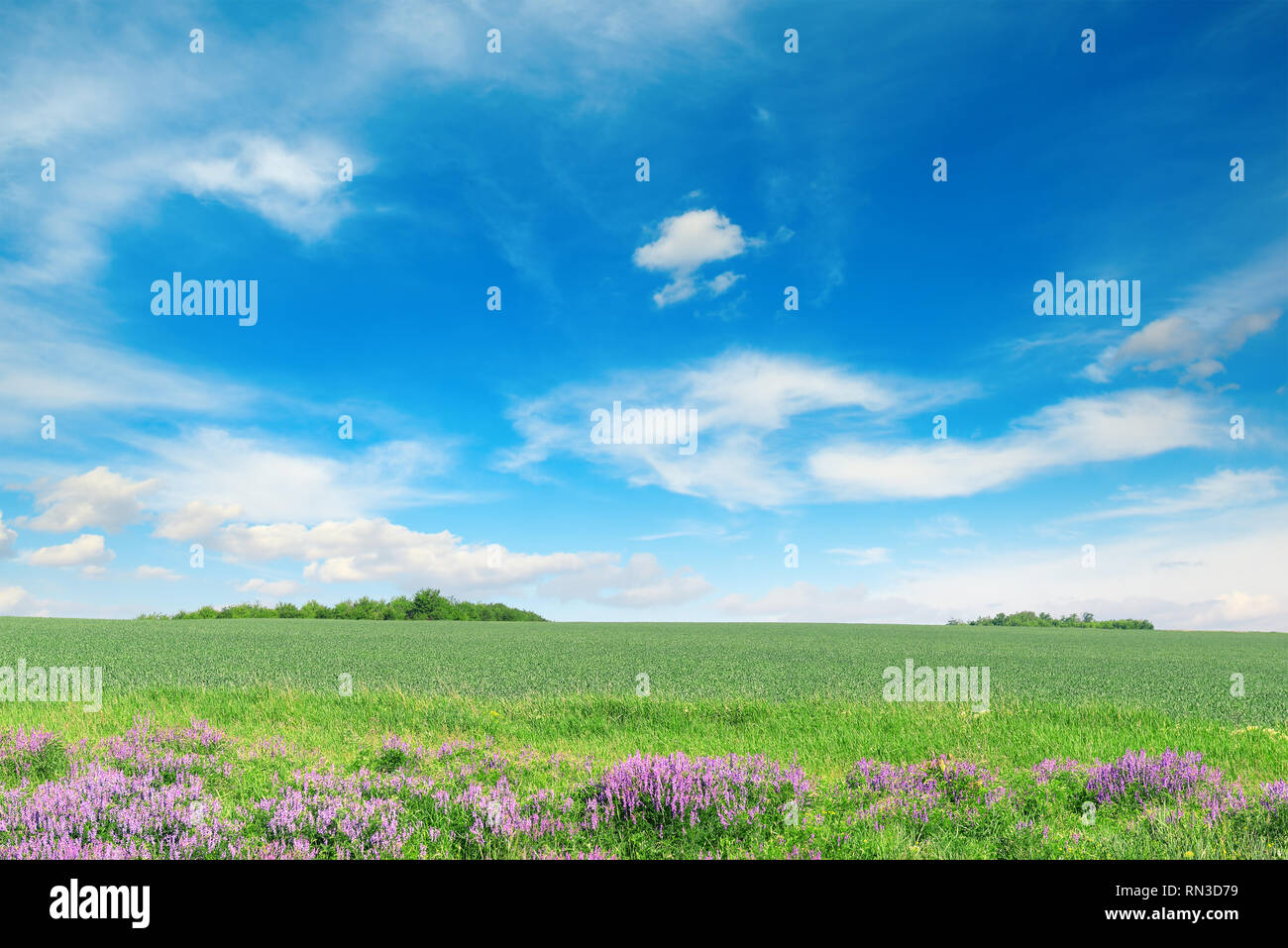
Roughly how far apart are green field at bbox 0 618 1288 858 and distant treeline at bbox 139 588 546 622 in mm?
67213

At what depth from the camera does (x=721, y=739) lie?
1091cm

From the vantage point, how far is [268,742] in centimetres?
963

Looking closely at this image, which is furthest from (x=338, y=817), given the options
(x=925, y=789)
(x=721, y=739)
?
(x=721, y=739)

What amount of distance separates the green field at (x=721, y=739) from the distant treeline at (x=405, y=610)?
67213 mm

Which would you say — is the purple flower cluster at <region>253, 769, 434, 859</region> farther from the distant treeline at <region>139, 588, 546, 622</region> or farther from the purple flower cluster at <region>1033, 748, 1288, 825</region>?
the distant treeline at <region>139, 588, 546, 622</region>

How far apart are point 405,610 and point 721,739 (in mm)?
89686

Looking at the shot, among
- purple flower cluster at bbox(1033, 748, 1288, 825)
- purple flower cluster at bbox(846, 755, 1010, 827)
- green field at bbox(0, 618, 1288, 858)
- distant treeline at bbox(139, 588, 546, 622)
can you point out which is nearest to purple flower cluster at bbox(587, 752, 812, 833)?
green field at bbox(0, 618, 1288, 858)

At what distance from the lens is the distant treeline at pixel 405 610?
3501 inches

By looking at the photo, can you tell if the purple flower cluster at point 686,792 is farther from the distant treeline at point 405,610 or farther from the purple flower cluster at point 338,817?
the distant treeline at point 405,610

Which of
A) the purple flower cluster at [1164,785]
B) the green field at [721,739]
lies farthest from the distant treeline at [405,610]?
the purple flower cluster at [1164,785]

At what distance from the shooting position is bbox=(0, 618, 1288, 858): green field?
6.10 meters

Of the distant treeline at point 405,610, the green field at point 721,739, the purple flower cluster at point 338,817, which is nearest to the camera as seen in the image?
the purple flower cluster at point 338,817
